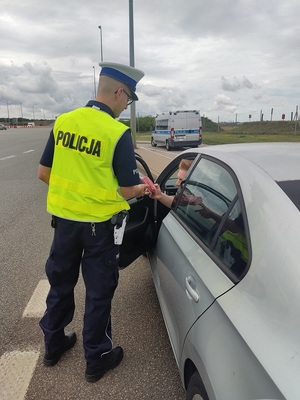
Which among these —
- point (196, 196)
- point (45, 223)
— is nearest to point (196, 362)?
point (196, 196)

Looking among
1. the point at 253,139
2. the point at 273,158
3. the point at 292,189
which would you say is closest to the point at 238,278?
the point at 292,189

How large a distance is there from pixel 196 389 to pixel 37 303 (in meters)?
2.16

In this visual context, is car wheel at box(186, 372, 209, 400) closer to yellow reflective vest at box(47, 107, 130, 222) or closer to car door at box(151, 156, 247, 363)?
car door at box(151, 156, 247, 363)

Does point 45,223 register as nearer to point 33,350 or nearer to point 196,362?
point 33,350

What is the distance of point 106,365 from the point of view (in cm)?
242

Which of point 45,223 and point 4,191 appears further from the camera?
point 4,191

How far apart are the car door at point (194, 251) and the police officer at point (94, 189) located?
352 mm

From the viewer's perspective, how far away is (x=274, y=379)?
105 cm

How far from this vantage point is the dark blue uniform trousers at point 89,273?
7.22 feet

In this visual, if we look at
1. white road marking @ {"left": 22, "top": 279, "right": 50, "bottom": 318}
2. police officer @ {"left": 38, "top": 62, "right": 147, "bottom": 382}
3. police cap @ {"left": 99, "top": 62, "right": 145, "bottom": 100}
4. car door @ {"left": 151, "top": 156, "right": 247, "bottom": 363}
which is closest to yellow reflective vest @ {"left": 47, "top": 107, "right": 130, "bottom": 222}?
police officer @ {"left": 38, "top": 62, "right": 147, "bottom": 382}

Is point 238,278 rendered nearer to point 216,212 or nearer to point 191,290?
→ point 191,290

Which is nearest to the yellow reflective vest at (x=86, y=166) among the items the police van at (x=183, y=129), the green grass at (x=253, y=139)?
the police van at (x=183, y=129)

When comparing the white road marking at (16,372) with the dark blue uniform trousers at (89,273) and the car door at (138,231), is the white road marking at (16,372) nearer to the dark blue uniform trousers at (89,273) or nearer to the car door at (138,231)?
the dark blue uniform trousers at (89,273)

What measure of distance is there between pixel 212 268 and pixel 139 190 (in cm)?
77
